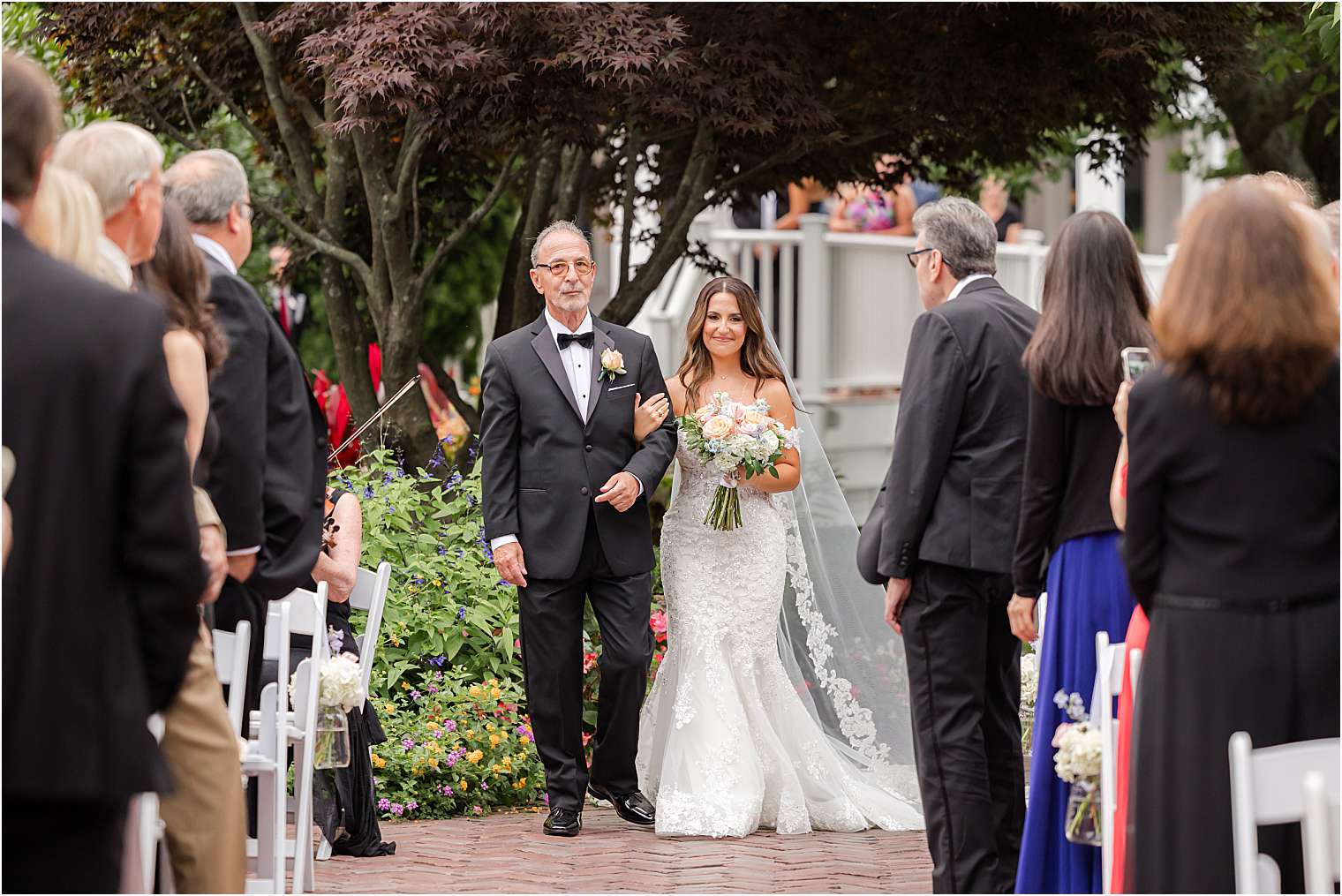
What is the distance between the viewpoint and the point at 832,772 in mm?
6520

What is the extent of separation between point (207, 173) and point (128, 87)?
5.29 metres

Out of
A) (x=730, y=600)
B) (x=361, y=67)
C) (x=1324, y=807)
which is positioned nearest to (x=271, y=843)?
(x=730, y=600)

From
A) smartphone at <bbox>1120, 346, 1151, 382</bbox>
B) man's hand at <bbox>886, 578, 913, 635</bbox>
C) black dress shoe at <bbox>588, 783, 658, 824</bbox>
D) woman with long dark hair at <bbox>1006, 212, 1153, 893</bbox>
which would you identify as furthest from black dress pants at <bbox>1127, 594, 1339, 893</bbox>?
black dress shoe at <bbox>588, 783, 658, 824</bbox>

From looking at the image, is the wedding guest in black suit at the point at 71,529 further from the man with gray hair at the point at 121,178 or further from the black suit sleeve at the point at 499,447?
the black suit sleeve at the point at 499,447

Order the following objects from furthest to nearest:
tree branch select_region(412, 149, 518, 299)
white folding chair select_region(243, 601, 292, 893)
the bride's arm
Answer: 1. tree branch select_region(412, 149, 518, 299)
2. the bride's arm
3. white folding chair select_region(243, 601, 292, 893)

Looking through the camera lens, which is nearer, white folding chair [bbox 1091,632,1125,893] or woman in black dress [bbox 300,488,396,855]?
white folding chair [bbox 1091,632,1125,893]

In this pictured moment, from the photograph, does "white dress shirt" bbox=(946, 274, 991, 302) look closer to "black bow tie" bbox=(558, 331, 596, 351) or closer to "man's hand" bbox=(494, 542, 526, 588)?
"black bow tie" bbox=(558, 331, 596, 351)

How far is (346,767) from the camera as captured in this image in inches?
225

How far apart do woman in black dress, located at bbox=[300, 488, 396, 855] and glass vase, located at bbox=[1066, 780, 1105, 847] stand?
2.73m

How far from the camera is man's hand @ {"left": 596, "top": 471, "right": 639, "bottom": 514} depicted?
20.3 ft

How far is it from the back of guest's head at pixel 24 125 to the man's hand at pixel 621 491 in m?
3.56

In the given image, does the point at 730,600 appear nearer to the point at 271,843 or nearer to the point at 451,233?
the point at 271,843

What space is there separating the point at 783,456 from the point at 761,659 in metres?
0.83

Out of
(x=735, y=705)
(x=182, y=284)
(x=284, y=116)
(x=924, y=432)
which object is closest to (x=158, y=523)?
(x=182, y=284)
